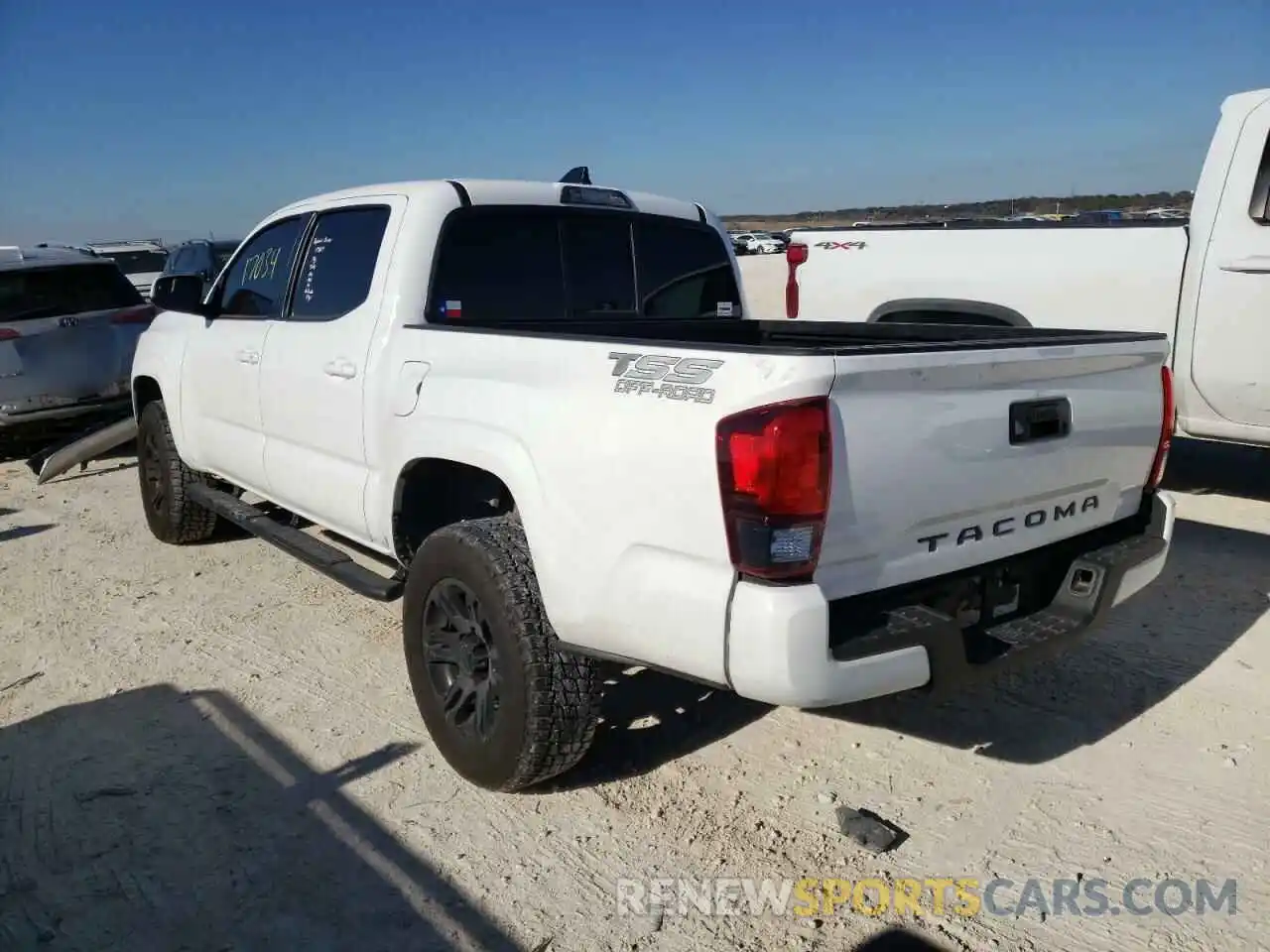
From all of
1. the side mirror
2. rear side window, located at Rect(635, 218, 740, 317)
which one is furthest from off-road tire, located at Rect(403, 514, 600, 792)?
the side mirror

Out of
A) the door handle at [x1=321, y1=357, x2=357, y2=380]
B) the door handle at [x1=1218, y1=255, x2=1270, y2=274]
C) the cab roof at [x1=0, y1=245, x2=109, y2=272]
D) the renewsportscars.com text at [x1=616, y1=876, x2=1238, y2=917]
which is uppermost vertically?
the cab roof at [x1=0, y1=245, x2=109, y2=272]

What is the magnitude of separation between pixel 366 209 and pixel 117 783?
2.33m

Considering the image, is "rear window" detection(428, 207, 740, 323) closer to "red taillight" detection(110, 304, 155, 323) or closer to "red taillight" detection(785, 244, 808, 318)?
"red taillight" detection(785, 244, 808, 318)

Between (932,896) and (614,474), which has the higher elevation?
(614,474)

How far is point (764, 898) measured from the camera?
8.80 ft

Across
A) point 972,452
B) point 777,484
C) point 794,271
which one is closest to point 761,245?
point 794,271

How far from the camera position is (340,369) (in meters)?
3.81

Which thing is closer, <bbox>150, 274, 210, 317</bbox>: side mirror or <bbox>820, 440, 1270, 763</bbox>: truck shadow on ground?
<bbox>820, 440, 1270, 763</bbox>: truck shadow on ground

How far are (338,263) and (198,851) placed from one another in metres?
2.33

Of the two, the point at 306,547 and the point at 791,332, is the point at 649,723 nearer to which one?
the point at 306,547

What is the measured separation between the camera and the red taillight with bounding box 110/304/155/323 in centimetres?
817

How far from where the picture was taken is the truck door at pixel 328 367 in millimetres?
3758

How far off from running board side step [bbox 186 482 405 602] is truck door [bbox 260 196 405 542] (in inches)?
4.9

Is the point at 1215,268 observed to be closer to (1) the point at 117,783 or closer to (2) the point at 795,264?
(2) the point at 795,264
